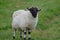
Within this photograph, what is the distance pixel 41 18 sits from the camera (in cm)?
1510

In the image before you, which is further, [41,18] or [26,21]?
[41,18]

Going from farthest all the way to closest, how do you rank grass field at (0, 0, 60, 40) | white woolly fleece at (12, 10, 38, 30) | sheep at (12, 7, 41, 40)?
grass field at (0, 0, 60, 40) → white woolly fleece at (12, 10, 38, 30) → sheep at (12, 7, 41, 40)

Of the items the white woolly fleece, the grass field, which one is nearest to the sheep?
the white woolly fleece

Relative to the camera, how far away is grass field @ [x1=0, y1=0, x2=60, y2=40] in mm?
12352

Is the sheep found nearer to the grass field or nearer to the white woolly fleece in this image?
the white woolly fleece

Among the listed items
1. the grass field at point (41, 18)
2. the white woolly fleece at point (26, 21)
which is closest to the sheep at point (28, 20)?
the white woolly fleece at point (26, 21)

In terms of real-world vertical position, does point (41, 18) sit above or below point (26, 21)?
below

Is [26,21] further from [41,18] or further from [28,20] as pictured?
[41,18]

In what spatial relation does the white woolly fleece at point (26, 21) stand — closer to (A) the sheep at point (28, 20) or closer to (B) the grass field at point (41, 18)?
(A) the sheep at point (28, 20)

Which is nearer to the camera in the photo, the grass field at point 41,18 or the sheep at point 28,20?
the sheep at point 28,20

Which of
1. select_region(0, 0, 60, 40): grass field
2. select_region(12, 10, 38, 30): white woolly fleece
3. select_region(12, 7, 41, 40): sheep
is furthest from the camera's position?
select_region(0, 0, 60, 40): grass field

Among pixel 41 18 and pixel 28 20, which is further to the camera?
pixel 41 18

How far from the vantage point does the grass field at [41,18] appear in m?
12.4

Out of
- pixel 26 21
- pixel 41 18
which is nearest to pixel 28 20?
pixel 26 21
